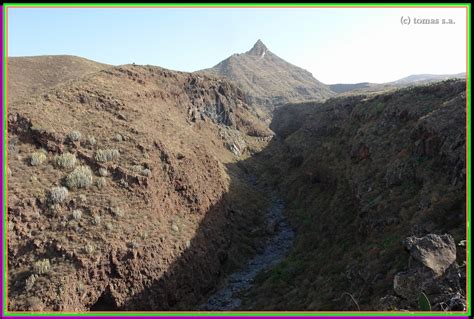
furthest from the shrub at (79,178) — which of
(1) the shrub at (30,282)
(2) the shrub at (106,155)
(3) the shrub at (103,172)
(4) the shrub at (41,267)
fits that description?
(1) the shrub at (30,282)

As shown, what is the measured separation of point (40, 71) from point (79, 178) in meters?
55.0

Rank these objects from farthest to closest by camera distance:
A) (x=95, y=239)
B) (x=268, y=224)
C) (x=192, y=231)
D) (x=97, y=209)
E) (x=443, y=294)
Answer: (x=268, y=224), (x=192, y=231), (x=97, y=209), (x=95, y=239), (x=443, y=294)

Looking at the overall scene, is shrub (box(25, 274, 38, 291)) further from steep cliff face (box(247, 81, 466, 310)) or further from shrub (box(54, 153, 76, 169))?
steep cliff face (box(247, 81, 466, 310))

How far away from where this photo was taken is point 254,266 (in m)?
25.5

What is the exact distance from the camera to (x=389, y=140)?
92.7ft

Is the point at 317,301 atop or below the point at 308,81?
below

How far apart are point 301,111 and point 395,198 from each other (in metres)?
56.1

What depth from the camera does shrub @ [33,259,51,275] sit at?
56.9ft

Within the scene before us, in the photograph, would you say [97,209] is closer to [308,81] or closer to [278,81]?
[278,81]

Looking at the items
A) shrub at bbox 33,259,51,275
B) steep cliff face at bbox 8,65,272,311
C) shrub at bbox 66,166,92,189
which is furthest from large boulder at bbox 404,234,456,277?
shrub at bbox 66,166,92,189

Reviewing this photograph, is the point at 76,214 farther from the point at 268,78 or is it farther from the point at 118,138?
the point at 268,78

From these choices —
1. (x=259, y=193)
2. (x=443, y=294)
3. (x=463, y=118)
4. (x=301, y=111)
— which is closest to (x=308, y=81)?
(x=301, y=111)

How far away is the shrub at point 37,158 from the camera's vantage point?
22.3 meters

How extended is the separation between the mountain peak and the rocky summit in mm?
161882
